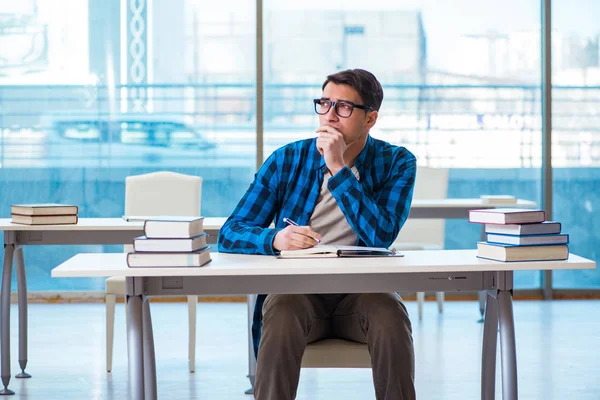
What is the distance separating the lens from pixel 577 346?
14.3 ft

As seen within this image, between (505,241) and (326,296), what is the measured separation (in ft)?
1.85

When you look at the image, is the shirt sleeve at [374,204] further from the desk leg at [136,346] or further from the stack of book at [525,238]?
the desk leg at [136,346]

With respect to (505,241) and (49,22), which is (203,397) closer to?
(505,241)

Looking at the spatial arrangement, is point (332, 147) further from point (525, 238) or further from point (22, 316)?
point (22, 316)

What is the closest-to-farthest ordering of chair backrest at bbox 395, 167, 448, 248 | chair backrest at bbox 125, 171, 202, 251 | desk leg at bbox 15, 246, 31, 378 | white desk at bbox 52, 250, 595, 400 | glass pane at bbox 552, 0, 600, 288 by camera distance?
white desk at bbox 52, 250, 595, 400, desk leg at bbox 15, 246, 31, 378, chair backrest at bbox 125, 171, 202, 251, chair backrest at bbox 395, 167, 448, 248, glass pane at bbox 552, 0, 600, 288

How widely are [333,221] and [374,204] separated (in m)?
0.20

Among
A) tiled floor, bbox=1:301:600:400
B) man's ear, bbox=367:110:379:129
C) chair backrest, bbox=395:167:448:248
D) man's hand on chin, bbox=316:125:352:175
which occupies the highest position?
man's ear, bbox=367:110:379:129

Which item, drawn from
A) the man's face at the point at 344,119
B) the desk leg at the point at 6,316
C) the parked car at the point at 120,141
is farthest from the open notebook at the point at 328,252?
the parked car at the point at 120,141

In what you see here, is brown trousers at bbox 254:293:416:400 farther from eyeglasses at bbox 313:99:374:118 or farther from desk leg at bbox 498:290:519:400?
eyeglasses at bbox 313:99:374:118

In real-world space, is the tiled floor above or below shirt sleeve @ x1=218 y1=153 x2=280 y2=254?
below

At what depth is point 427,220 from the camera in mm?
5215

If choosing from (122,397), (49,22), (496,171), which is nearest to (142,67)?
(49,22)

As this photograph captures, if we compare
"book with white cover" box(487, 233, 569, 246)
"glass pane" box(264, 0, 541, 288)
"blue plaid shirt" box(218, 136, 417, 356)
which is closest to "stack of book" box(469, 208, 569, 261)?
"book with white cover" box(487, 233, 569, 246)

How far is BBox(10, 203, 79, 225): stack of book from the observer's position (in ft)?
11.2
